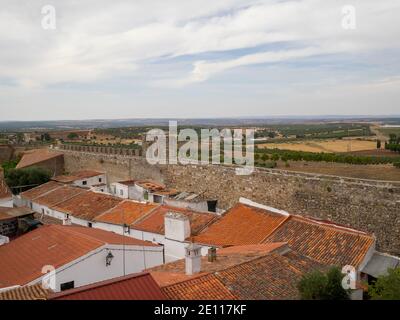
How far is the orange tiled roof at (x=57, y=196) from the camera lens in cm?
1736

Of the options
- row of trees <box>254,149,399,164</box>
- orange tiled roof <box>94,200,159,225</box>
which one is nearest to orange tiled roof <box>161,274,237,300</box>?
orange tiled roof <box>94,200,159,225</box>

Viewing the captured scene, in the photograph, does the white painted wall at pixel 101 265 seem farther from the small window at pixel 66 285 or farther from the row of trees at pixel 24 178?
the row of trees at pixel 24 178

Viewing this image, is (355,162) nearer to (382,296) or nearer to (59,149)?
(59,149)

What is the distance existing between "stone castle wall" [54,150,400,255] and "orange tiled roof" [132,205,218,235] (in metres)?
2.48

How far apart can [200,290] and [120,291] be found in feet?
4.62

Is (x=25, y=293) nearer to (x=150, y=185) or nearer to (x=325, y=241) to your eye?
(x=325, y=241)

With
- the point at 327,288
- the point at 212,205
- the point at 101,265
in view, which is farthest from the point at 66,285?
the point at 212,205

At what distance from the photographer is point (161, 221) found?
13.2 meters

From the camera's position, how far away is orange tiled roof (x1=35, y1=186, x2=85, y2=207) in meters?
17.4

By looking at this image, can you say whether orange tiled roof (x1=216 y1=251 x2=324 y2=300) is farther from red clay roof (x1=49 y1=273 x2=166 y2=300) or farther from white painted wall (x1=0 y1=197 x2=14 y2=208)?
white painted wall (x1=0 y1=197 x2=14 y2=208)

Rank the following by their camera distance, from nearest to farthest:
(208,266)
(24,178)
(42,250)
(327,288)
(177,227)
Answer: (327,288) < (208,266) < (42,250) < (177,227) < (24,178)

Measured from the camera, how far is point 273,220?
40.3 feet
